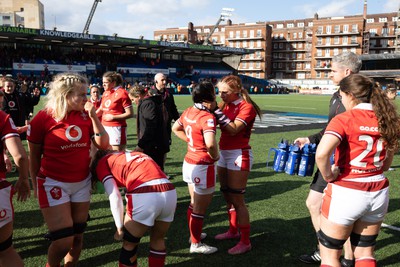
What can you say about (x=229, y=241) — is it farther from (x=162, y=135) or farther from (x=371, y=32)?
(x=371, y=32)

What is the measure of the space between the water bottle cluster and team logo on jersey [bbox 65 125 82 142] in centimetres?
241

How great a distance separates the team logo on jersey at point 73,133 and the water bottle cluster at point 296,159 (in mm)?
2412

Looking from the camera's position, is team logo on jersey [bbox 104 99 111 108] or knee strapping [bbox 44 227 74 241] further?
team logo on jersey [bbox 104 99 111 108]

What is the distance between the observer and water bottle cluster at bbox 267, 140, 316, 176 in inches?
161

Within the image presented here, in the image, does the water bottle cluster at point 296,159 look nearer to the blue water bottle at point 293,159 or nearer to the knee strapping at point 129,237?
the blue water bottle at point 293,159

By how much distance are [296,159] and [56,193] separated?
2.65 metres

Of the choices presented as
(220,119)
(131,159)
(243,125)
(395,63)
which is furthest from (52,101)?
(395,63)

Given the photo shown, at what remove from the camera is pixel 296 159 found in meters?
4.19

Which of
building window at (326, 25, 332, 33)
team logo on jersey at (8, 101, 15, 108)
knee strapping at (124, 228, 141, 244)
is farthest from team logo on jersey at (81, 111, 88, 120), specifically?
building window at (326, 25, 332, 33)

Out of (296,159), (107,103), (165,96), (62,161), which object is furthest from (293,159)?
(107,103)

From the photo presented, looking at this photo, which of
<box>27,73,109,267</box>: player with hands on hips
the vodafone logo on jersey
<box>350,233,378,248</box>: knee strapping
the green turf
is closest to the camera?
the vodafone logo on jersey

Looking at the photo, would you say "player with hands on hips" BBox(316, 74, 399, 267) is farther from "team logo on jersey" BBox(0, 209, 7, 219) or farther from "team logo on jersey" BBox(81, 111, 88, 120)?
"team logo on jersey" BBox(0, 209, 7, 219)

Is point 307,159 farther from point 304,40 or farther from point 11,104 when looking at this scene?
point 304,40

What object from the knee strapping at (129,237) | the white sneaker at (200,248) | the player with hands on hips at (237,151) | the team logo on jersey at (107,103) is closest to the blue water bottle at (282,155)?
the player with hands on hips at (237,151)
